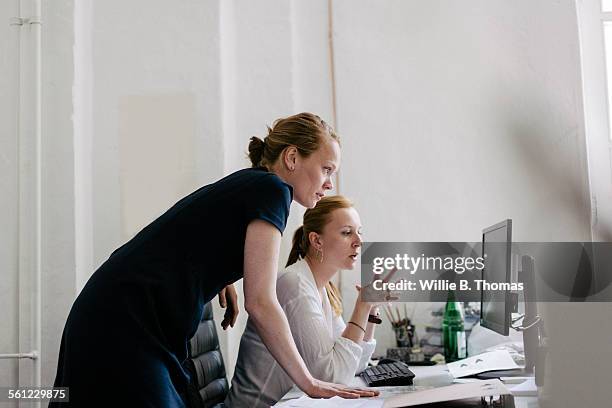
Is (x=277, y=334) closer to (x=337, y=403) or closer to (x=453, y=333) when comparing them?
(x=337, y=403)

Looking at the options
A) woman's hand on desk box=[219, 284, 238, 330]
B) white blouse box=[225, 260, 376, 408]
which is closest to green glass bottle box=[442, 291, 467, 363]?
white blouse box=[225, 260, 376, 408]

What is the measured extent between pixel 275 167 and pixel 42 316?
1268mm

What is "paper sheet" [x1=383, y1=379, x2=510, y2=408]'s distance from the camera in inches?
46.0

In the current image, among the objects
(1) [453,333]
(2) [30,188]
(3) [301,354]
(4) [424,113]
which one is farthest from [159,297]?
(4) [424,113]

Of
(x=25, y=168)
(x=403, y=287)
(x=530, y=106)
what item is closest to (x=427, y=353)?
(x=403, y=287)

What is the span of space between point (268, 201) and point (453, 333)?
1.47 m

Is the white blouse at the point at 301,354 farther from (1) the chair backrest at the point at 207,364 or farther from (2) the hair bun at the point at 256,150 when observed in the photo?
(2) the hair bun at the point at 256,150

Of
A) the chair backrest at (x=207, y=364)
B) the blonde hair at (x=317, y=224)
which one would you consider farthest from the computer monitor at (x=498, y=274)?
the chair backrest at (x=207, y=364)

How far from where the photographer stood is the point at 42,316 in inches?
94.9

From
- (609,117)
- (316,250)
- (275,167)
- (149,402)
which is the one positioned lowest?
(149,402)

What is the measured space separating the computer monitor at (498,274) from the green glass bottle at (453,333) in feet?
1.24

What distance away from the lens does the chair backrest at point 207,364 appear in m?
1.88

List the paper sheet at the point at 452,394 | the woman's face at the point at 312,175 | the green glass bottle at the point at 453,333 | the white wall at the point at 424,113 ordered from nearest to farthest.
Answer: the paper sheet at the point at 452,394, the woman's face at the point at 312,175, the green glass bottle at the point at 453,333, the white wall at the point at 424,113

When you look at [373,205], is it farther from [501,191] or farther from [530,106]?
[530,106]
